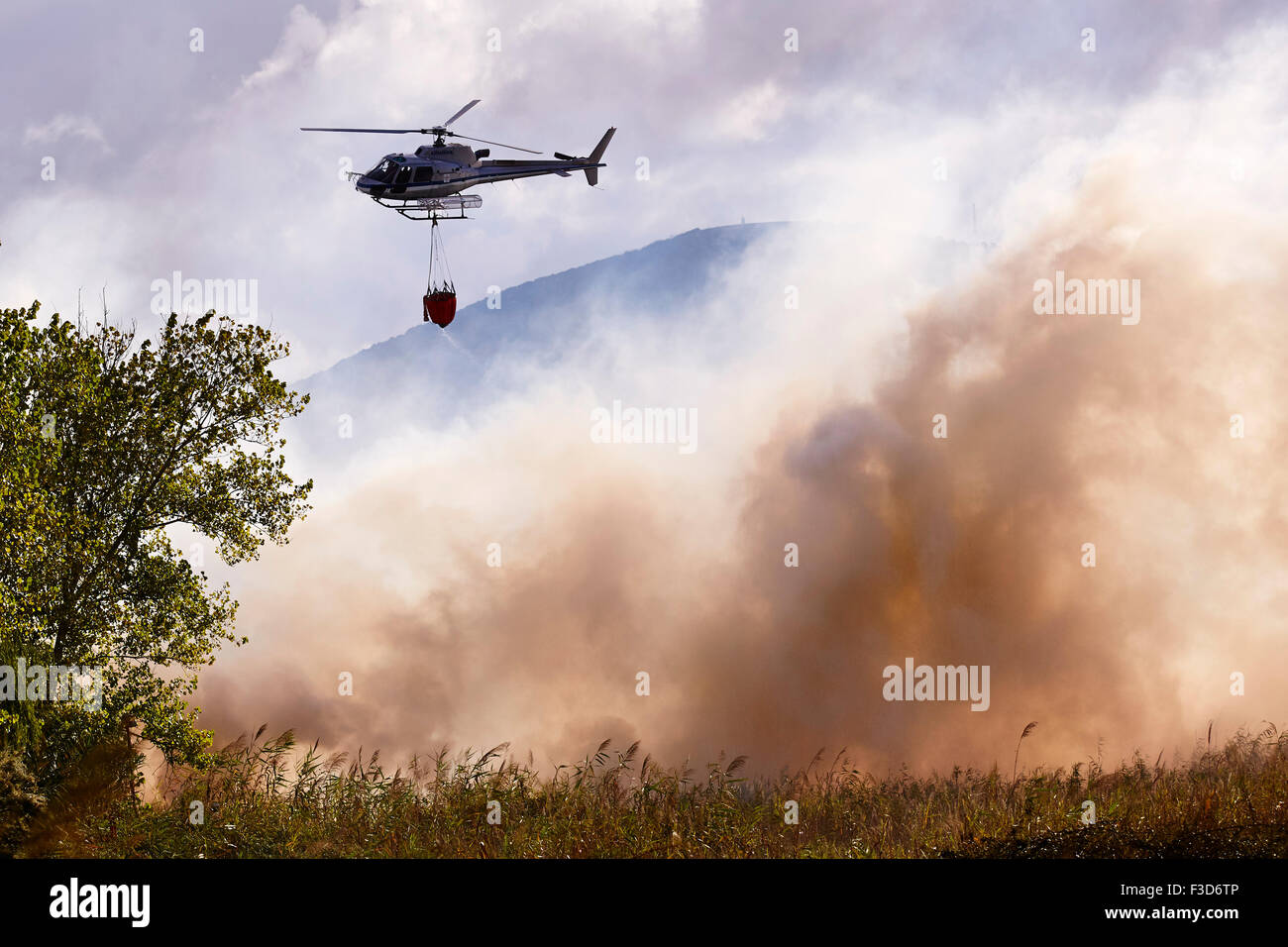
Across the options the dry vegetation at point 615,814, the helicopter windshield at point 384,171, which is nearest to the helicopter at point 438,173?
the helicopter windshield at point 384,171

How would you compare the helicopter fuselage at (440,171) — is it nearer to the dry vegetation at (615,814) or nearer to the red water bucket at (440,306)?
the red water bucket at (440,306)

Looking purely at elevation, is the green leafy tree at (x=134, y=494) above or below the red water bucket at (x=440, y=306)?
below

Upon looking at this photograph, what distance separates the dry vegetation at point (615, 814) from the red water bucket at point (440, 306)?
20186 millimetres

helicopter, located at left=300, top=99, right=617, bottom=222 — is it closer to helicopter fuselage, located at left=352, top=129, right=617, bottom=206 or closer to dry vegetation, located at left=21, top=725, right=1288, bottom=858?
helicopter fuselage, located at left=352, top=129, right=617, bottom=206

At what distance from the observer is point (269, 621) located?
125 meters

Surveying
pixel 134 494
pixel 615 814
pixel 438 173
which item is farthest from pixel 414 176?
pixel 615 814

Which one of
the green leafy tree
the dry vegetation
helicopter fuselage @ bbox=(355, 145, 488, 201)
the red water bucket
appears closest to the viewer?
the dry vegetation

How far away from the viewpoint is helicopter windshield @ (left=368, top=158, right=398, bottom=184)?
38000 millimetres

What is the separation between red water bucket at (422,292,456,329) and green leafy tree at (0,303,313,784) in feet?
31.4

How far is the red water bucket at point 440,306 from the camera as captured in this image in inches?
1411

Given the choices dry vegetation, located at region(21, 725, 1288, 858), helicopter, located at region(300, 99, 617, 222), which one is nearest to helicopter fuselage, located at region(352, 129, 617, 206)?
helicopter, located at region(300, 99, 617, 222)
